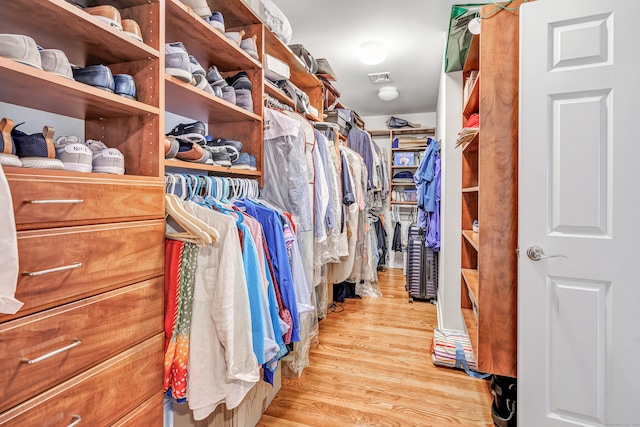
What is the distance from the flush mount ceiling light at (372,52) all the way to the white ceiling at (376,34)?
0.17ft

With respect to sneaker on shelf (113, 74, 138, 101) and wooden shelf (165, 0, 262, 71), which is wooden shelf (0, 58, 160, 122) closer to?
sneaker on shelf (113, 74, 138, 101)

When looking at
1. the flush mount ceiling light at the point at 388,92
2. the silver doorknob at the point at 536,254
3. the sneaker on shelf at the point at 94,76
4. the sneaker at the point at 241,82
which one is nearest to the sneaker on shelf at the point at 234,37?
the sneaker at the point at 241,82

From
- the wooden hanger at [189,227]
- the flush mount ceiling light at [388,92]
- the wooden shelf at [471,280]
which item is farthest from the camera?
the flush mount ceiling light at [388,92]

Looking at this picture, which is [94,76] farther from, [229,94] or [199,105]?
[229,94]

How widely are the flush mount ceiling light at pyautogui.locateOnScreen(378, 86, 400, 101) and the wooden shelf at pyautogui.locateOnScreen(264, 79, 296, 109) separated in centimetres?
193

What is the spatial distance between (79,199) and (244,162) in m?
0.91

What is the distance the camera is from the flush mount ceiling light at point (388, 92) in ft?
12.8

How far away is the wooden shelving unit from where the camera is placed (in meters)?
1.49

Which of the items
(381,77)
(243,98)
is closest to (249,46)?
(243,98)

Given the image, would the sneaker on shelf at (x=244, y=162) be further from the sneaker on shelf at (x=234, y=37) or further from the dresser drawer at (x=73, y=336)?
the dresser drawer at (x=73, y=336)

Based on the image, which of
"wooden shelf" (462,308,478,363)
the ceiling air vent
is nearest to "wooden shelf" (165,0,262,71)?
"wooden shelf" (462,308,478,363)

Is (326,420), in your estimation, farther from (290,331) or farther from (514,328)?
(514,328)

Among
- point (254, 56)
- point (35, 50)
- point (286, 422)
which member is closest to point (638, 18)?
point (254, 56)

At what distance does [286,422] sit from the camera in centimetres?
171
